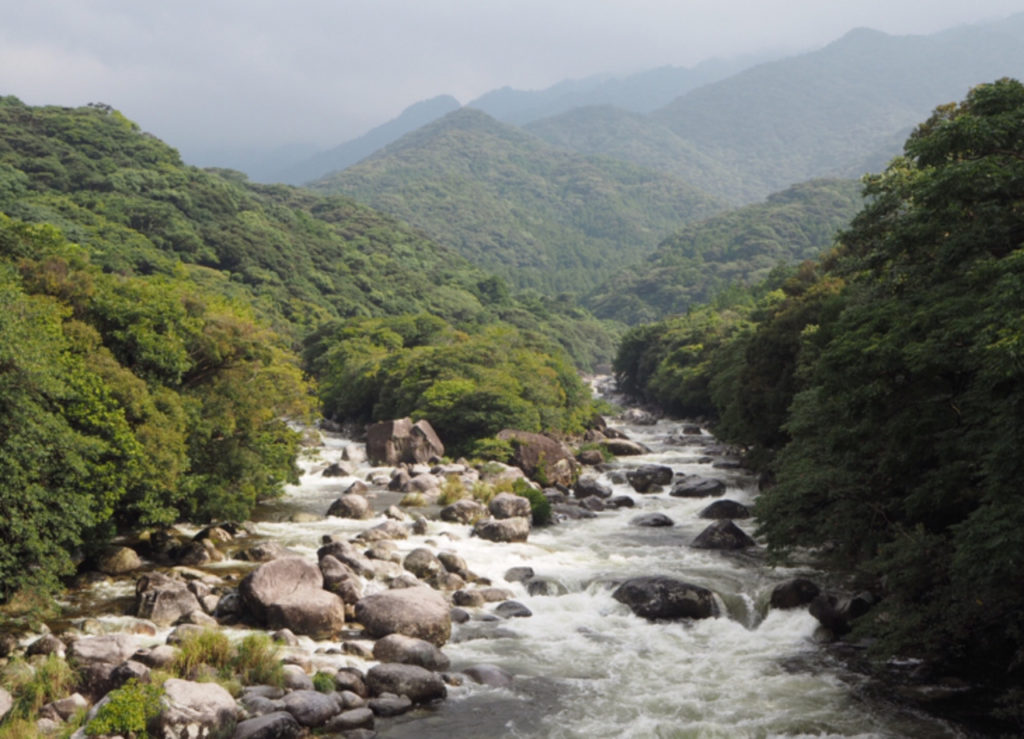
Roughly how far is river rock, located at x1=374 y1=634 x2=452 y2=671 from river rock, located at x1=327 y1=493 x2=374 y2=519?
1429 centimetres

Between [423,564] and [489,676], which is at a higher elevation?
[423,564]

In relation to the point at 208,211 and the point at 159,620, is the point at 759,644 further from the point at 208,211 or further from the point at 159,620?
the point at 208,211

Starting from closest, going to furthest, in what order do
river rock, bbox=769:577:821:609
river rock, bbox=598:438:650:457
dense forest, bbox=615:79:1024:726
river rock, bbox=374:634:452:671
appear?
dense forest, bbox=615:79:1024:726 < river rock, bbox=374:634:452:671 < river rock, bbox=769:577:821:609 < river rock, bbox=598:438:650:457

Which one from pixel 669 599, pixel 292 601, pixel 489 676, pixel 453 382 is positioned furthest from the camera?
pixel 453 382

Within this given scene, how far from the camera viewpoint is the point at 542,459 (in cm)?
4431

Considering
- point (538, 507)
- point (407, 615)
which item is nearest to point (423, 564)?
point (407, 615)

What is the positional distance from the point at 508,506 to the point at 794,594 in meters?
13.7

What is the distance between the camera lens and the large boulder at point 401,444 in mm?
46719

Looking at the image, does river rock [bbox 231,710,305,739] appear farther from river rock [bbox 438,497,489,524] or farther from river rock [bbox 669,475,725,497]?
river rock [bbox 669,475,725,497]

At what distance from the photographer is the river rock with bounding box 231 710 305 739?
14016 millimetres

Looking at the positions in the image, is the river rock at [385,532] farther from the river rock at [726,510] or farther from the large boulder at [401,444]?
the large boulder at [401,444]

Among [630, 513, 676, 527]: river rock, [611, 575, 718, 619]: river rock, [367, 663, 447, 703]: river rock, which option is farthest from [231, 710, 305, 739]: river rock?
[630, 513, 676, 527]: river rock

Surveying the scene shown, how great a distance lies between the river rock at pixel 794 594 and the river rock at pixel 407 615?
873 cm

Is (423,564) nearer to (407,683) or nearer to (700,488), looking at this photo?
(407,683)
